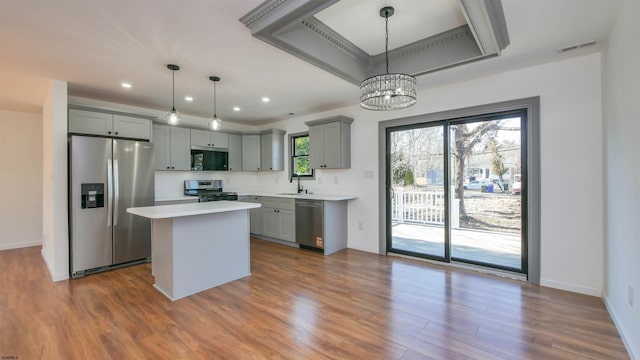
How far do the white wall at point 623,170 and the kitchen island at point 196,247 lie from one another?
133 inches

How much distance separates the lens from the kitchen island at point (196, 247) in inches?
116

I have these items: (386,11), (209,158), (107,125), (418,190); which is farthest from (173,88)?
(418,190)

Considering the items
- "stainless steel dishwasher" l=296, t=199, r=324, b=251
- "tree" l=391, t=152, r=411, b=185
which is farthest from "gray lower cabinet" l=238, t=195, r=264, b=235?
"tree" l=391, t=152, r=411, b=185

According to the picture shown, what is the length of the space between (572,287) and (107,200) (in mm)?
5589

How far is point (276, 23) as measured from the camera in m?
2.14

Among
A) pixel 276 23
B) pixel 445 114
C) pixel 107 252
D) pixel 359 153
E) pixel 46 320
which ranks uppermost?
pixel 276 23

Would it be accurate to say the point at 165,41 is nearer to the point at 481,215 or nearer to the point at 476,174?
the point at 476,174

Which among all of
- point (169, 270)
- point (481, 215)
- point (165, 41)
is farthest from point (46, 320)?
point (481, 215)

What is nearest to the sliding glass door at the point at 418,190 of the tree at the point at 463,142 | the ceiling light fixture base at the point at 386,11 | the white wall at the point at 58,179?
the tree at the point at 463,142

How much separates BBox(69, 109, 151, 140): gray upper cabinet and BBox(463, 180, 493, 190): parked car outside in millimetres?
4734

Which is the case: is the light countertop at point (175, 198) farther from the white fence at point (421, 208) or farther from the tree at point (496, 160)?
the tree at point (496, 160)

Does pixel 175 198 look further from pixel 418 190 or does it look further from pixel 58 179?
pixel 418 190

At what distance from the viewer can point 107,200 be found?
3.79 meters

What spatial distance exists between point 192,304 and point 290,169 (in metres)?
3.51
